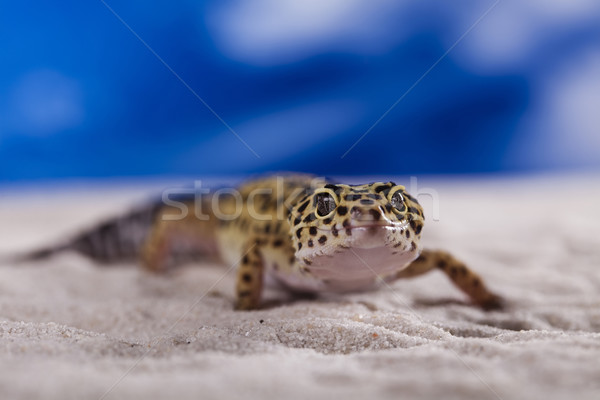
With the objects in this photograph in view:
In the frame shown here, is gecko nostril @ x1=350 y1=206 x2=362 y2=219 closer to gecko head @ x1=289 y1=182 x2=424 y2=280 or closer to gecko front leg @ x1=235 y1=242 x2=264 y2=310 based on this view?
gecko head @ x1=289 y1=182 x2=424 y2=280

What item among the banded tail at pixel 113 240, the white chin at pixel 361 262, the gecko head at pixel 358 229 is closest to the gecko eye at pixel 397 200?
the gecko head at pixel 358 229

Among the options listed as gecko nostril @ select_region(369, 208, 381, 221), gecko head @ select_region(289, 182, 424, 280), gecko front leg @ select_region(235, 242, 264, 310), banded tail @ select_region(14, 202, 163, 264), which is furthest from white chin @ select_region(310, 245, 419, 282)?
banded tail @ select_region(14, 202, 163, 264)

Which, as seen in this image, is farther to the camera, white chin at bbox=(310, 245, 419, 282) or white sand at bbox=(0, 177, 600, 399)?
white chin at bbox=(310, 245, 419, 282)

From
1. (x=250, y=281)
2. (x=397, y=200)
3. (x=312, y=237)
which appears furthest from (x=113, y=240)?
(x=397, y=200)

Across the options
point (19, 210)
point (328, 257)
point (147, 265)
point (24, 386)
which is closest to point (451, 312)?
point (328, 257)

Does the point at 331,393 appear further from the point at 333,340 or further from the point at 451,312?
the point at 451,312

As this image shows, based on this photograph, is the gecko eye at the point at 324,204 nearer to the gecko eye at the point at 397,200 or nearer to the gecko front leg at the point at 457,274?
the gecko eye at the point at 397,200
